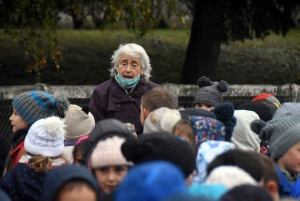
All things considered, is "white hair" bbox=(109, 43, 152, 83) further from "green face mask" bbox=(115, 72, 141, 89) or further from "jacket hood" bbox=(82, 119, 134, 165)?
"jacket hood" bbox=(82, 119, 134, 165)

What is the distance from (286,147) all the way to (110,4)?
9173mm

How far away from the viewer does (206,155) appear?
4.40 metres

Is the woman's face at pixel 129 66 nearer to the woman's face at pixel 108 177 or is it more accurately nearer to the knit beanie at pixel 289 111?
the knit beanie at pixel 289 111

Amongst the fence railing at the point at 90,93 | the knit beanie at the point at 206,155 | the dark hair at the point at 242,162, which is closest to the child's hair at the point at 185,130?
the knit beanie at the point at 206,155

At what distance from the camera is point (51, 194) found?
12.8 feet

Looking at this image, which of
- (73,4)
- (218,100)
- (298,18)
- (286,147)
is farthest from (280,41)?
(286,147)

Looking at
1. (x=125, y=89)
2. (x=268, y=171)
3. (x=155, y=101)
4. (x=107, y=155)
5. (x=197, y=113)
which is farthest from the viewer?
(x=125, y=89)

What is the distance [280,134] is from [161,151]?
1.67 m

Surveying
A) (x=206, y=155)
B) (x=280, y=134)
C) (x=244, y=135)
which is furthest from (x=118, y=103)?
(x=206, y=155)

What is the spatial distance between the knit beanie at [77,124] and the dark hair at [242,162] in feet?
8.39

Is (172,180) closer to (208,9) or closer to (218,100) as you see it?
(218,100)

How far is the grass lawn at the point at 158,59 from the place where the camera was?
60.4 feet

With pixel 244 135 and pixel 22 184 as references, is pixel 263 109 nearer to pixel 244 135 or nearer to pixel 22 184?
pixel 244 135

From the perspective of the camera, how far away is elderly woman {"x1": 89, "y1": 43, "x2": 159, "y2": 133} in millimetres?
7324
